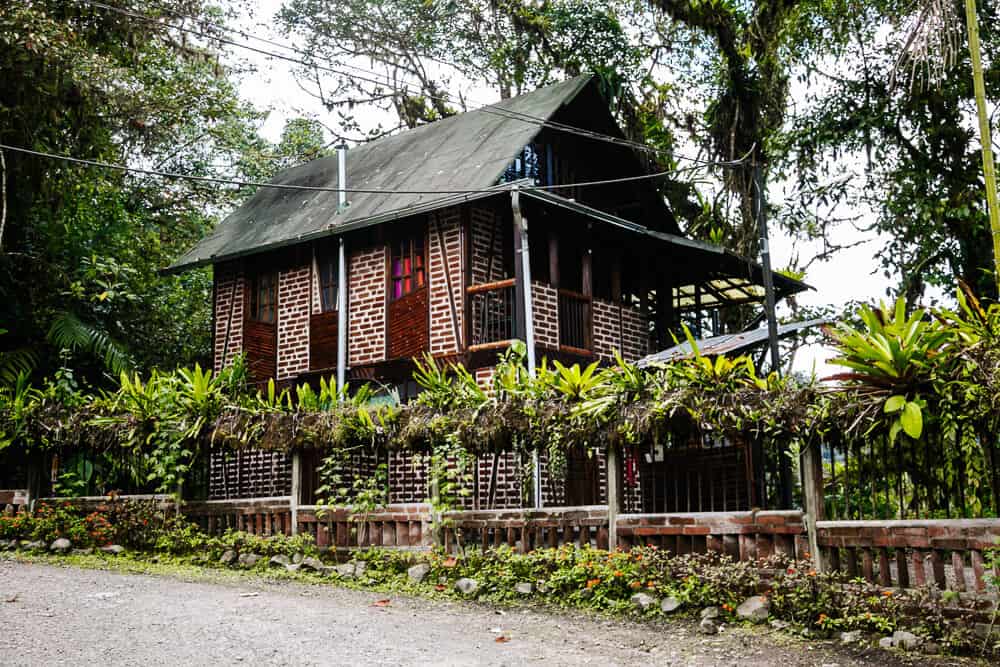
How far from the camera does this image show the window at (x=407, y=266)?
14.3 metres

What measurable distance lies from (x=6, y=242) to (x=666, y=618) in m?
14.5

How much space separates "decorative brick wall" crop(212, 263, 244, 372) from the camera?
647 inches

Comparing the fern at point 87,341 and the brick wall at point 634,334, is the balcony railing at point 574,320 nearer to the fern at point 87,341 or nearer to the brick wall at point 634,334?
the brick wall at point 634,334

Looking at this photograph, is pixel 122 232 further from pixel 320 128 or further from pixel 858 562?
pixel 858 562

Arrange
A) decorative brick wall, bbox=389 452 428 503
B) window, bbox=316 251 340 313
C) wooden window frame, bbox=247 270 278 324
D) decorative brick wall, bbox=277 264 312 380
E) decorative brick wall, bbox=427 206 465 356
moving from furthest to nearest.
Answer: wooden window frame, bbox=247 270 278 324 < decorative brick wall, bbox=277 264 312 380 < window, bbox=316 251 340 313 < decorative brick wall, bbox=427 206 465 356 < decorative brick wall, bbox=389 452 428 503

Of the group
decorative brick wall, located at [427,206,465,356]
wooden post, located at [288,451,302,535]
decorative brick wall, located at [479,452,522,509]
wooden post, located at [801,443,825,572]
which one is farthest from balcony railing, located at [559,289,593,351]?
wooden post, located at [801,443,825,572]

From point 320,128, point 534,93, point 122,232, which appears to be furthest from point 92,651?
point 320,128

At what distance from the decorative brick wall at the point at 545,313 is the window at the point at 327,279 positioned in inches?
138

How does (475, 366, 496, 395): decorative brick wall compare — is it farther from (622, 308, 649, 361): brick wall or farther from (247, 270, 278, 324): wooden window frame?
(247, 270, 278, 324): wooden window frame

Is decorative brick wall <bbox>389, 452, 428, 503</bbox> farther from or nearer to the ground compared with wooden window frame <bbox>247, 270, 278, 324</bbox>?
nearer to the ground

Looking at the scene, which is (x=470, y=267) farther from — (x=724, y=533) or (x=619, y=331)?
(x=724, y=533)

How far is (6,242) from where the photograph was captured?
1705cm

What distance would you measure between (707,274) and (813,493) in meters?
10.1

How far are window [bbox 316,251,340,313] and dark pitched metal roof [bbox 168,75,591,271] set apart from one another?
1.79ft
